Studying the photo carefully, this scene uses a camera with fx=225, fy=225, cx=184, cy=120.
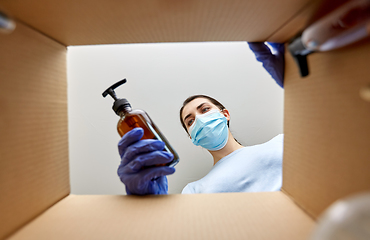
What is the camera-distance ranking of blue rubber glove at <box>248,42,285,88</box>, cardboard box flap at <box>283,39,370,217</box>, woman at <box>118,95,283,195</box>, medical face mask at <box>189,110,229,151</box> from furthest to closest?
medical face mask at <box>189,110,229,151</box> < woman at <box>118,95,283,195</box> < blue rubber glove at <box>248,42,285,88</box> < cardboard box flap at <box>283,39,370,217</box>

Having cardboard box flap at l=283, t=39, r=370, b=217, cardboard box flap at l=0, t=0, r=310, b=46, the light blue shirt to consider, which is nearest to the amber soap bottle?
cardboard box flap at l=0, t=0, r=310, b=46

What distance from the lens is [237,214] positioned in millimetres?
368

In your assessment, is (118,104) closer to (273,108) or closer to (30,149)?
(30,149)

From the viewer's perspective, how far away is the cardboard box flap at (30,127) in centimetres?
33

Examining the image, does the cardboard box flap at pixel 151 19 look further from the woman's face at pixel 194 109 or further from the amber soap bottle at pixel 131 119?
the woman's face at pixel 194 109

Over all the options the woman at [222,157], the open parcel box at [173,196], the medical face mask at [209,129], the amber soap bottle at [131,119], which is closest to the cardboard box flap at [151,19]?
the open parcel box at [173,196]

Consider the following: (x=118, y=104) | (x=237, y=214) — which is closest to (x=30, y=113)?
(x=118, y=104)

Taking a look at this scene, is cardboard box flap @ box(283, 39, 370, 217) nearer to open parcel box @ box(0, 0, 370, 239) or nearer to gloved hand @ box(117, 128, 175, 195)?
open parcel box @ box(0, 0, 370, 239)

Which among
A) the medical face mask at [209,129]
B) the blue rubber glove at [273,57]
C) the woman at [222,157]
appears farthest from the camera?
the medical face mask at [209,129]

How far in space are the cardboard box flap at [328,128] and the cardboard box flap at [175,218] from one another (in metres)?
0.05

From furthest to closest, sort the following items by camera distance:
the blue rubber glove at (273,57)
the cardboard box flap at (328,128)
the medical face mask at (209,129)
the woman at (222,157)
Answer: the medical face mask at (209,129)
the woman at (222,157)
the blue rubber glove at (273,57)
the cardboard box flap at (328,128)

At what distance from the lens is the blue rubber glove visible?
1.56ft

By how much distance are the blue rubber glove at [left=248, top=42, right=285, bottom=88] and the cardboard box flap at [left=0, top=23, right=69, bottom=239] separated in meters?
0.44

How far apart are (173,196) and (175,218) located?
0.28ft
